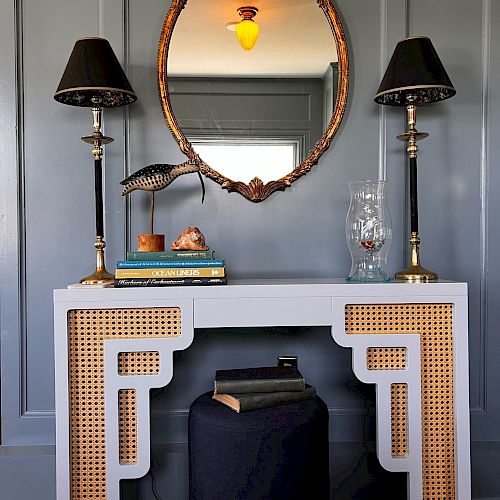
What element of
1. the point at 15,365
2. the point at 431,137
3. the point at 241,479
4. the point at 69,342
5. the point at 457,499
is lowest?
the point at 457,499

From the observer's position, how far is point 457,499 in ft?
5.94

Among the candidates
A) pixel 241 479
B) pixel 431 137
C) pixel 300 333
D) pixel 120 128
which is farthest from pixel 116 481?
pixel 431 137

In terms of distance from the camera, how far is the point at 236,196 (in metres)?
2.19

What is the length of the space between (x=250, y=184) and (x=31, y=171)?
2.65 ft

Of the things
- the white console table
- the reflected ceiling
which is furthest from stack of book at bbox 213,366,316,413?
the reflected ceiling

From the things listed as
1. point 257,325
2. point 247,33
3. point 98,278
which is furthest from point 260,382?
point 247,33

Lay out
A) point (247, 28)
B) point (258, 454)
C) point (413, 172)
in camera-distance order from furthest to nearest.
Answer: point (247, 28) → point (413, 172) → point (258, 454)

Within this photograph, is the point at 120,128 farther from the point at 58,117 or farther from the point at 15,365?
the point at 15,365

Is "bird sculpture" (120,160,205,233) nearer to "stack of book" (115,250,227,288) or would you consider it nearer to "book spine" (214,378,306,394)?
"stack of book" (115,250,227,288)

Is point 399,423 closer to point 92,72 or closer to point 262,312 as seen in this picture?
point 262,312

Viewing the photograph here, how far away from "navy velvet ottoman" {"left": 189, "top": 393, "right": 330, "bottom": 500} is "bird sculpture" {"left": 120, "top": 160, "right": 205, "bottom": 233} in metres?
0.76

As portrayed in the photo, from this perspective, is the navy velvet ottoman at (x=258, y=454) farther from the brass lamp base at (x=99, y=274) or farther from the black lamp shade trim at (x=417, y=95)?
the black lamp shade trim at (x=417, y=95)

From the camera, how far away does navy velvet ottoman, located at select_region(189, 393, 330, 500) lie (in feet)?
5.30

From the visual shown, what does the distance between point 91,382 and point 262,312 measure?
0.56 m
